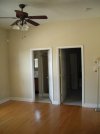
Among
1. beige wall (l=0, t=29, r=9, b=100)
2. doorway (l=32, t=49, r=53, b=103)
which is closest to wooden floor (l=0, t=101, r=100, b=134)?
beige wall (l=0, t=29, r=9, b=100)

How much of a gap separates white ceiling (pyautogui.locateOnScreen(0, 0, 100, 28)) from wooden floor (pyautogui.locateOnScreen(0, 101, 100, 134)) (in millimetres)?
3159

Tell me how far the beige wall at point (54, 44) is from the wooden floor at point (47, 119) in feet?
2.60

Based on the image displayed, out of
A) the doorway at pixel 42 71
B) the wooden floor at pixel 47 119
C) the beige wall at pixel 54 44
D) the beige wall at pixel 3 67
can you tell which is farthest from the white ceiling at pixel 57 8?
the wooden floor at pixel 47 119

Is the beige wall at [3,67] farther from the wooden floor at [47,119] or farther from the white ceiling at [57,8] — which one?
the white ceiling at [57,8]

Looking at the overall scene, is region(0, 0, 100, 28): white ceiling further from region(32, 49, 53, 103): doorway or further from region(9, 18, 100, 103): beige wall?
region(32, 49, 53, 103): doorway

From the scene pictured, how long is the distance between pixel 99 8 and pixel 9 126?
161 inches

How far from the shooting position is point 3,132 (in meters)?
4.11

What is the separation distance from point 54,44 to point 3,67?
238 centimetres

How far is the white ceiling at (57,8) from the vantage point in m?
4.27

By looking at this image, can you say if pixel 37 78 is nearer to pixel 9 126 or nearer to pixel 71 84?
pixel 71 84

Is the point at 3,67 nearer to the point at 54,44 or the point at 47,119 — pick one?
the point at 54,44

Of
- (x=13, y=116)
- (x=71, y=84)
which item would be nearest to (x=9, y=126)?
(x=13, y=116)

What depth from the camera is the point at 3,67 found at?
23.5 ft

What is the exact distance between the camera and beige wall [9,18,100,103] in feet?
19.7
